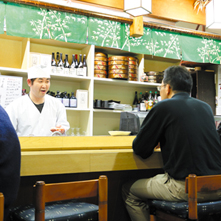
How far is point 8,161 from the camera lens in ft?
3.97

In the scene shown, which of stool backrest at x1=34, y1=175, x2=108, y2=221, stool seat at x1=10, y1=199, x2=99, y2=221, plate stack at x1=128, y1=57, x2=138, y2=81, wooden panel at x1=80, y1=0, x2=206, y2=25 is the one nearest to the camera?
stool backrest at x1=34, y1=175, x2=108, y2=221

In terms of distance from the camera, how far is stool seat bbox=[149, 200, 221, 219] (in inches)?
62.4

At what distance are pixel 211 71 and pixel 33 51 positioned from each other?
3.23 metres

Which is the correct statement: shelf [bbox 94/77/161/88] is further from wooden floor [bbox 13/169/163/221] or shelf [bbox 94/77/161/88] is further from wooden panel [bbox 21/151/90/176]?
wooden panel [bbox 21/151/90/176]

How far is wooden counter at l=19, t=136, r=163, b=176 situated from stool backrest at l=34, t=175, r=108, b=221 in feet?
1.64

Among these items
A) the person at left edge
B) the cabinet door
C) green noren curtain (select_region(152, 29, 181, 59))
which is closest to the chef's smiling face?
the person at left edge

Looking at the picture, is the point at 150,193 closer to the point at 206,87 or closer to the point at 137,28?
the point at 137,28

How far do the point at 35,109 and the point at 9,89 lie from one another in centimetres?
57

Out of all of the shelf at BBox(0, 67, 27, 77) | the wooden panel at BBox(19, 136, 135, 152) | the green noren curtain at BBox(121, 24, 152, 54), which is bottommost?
the wooden panel at BBox(19, 136, 135, 152)

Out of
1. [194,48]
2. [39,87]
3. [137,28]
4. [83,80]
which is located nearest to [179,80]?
[39,87]

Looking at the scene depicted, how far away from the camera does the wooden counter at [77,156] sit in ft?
5.45

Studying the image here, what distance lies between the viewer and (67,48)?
14.1 ft

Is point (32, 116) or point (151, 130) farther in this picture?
point (32, 116)

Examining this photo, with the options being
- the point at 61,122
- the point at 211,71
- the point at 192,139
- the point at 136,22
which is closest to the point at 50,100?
the point at 61,122
